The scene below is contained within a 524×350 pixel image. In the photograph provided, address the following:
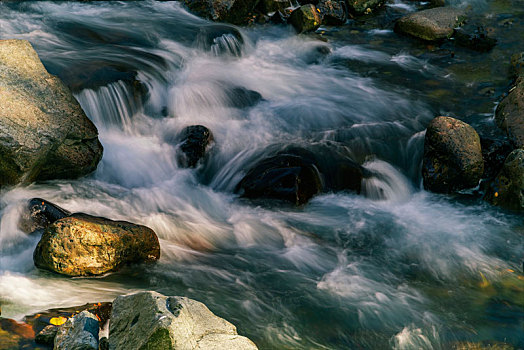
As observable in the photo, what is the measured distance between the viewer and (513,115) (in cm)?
735

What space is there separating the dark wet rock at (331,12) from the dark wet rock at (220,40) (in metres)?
2.26

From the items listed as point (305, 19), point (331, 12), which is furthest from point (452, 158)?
point (331, 12)

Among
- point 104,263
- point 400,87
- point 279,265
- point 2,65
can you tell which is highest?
point 2,65

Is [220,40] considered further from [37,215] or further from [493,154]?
[37,215]

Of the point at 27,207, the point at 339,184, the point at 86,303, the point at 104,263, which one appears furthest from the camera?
the point at 339,184

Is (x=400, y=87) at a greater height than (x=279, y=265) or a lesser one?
greater

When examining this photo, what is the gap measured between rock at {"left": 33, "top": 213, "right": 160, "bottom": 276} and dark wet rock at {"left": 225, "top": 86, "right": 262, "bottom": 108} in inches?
153

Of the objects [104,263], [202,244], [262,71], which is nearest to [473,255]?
[202,244]

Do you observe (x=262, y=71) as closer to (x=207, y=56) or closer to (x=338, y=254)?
(x=207, y=56)

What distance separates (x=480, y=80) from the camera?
8.89 meters

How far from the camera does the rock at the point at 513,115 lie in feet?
23.1

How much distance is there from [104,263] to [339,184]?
3.25 m

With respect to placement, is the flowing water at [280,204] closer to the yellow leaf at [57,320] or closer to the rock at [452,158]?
the rock at [452,158]

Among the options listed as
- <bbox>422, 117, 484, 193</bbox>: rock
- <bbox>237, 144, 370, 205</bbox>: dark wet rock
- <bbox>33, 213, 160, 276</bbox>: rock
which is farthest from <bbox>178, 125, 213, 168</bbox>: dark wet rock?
<bbox>422, 117, 484, 193</bbox>: rock
